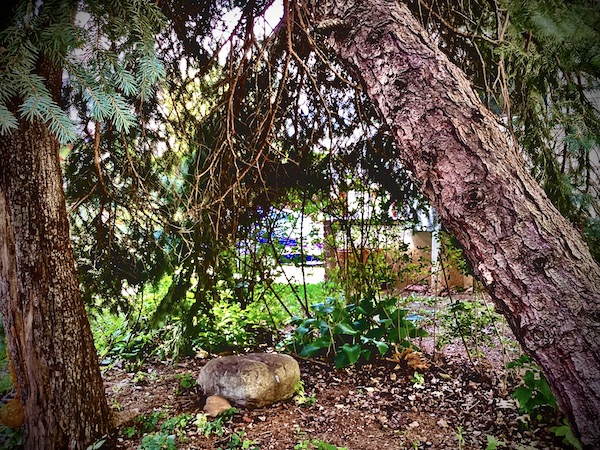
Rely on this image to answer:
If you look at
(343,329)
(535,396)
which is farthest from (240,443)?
(535,396)

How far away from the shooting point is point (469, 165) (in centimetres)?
123

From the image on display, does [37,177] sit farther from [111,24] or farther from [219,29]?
[219,29]

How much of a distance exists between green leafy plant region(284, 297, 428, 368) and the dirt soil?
143 mm

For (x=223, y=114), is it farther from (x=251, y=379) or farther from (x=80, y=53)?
(x=251, y=379)

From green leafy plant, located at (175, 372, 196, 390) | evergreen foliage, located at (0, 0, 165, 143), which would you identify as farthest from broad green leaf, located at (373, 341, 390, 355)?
evergreen foliage, located at (0, 0, 165, 143)

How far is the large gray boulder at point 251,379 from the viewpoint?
2490 mm

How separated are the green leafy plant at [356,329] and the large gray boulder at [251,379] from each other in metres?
0.45

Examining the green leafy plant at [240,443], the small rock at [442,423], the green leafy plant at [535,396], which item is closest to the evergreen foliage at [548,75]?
the green leafy plant at [535,396]

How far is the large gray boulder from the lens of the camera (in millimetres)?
2490

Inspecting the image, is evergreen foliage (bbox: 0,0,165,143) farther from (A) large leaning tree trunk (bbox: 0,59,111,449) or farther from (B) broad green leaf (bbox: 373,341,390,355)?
(B) broad green leaf (bbox: 373,341,390,355)

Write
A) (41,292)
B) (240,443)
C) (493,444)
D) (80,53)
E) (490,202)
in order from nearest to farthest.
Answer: (490,202)
(80,53)
(41,292)
(493,444)
(240,443)

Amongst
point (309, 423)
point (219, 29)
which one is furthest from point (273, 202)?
point (309, 423)

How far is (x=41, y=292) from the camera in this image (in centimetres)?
178

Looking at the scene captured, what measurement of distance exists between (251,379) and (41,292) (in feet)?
4.18
